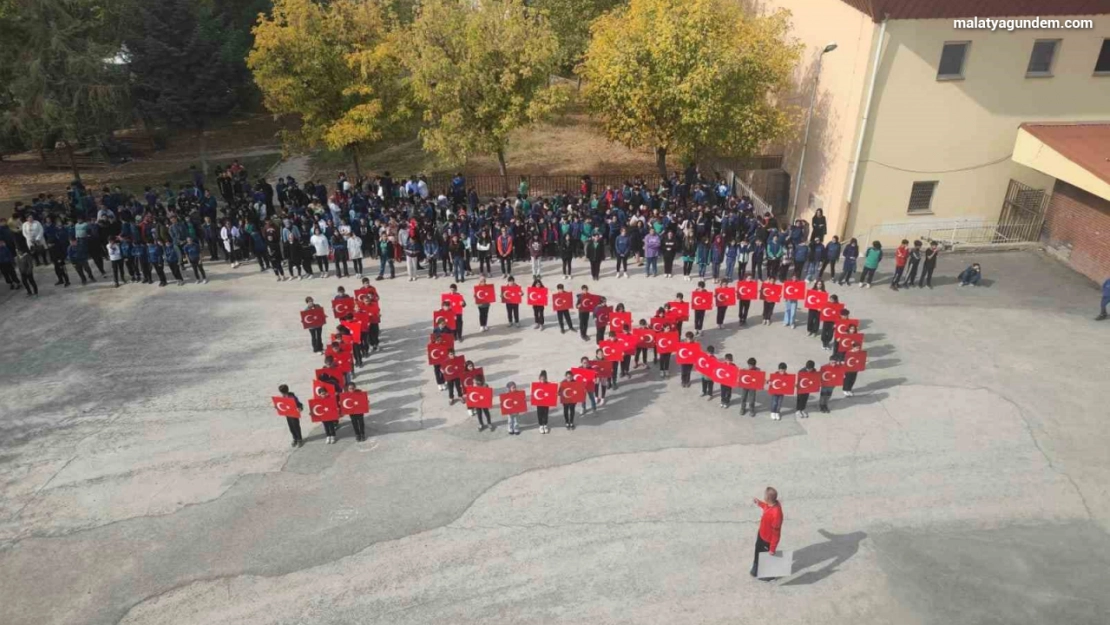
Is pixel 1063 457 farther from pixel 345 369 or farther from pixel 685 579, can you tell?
pixel 345 369

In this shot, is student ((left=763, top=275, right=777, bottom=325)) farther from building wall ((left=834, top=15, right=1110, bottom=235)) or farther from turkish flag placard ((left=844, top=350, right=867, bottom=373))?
building wall ((left=834, top=15, right=1110, bottom=235))

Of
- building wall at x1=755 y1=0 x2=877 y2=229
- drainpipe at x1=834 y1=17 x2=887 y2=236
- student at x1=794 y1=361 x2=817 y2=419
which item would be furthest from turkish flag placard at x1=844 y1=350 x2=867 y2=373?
building wall at x1=755 y1=0 x2=877 y2=229

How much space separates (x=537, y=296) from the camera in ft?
59.5

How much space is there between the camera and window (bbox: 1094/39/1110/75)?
2175 centimetres

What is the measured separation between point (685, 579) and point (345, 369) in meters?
8.37

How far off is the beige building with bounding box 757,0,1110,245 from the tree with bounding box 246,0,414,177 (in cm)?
1567

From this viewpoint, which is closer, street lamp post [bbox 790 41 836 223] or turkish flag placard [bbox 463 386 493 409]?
turkish flag placard [bbox 463 386 493 409]

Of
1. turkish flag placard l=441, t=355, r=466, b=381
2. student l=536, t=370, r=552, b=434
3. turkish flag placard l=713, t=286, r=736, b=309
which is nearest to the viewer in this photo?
student l=536, t=370, r=552, b=434

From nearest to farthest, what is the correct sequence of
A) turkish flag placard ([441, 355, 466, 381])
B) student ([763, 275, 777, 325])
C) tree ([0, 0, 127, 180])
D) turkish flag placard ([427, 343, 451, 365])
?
turkish flag placard ([441, 355, 466, 381]) < turkish flag placard ([427, 343, 451, 365]) < student ([763, 275, 777, 325]) < tree ([0, 0, 127, 180])

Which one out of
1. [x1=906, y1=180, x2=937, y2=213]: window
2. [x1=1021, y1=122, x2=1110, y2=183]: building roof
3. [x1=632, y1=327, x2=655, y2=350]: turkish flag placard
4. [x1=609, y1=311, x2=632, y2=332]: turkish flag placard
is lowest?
[x1=632, y1=327, x2=655, y2=350]: turkish flag placard

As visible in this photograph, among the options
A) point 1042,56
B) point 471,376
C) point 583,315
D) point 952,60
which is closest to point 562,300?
point 583,315

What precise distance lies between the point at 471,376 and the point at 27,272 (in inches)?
596

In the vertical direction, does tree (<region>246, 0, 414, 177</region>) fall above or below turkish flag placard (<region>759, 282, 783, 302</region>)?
above

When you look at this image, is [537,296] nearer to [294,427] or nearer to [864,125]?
[294,427]
